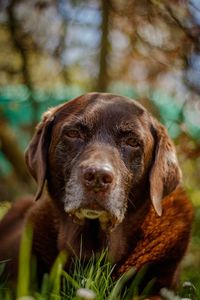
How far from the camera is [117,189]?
435cm

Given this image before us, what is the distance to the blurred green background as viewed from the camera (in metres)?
6.07

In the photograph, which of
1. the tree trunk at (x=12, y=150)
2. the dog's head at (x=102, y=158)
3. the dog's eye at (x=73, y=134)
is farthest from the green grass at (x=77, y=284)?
the tree trunk at (x=12, y=150)

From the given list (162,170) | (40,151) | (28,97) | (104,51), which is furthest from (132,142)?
(28,97)

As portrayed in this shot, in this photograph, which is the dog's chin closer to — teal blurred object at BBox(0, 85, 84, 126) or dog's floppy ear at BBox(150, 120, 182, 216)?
dog's floppy ear at BBox(150, 120, 182, 216)

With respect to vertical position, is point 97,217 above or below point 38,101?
above

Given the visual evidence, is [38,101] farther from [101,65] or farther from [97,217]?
[97,217]

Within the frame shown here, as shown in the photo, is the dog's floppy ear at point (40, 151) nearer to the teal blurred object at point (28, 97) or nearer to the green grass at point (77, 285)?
the green grass at point (77, 285)

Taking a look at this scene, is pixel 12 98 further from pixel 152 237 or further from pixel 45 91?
pixel 152 237

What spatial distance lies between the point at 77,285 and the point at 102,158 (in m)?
0.93

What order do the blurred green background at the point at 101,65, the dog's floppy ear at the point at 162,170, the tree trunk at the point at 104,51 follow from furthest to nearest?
the tree trunk at the point at 104,51
the blurred green background at the point at 101,65
the dog's floppy ear at the point at 162,170

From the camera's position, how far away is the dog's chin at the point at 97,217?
4359mm

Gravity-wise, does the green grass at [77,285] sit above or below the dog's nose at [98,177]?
below

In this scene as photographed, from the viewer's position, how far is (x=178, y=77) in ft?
20.8

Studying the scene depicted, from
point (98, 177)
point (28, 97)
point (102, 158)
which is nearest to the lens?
point (98, 177)
